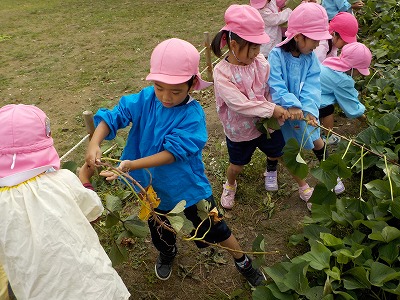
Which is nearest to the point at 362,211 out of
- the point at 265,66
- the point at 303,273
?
the point at 303,273

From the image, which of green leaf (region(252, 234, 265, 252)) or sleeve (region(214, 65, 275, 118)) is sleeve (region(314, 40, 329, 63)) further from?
green leaf (region(252, 234, 265, 252))

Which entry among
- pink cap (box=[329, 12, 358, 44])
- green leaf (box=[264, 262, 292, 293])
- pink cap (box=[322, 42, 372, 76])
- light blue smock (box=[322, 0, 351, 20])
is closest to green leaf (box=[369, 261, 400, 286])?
green leaf (box=[264, 262, 292, 293])

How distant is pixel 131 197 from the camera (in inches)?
138

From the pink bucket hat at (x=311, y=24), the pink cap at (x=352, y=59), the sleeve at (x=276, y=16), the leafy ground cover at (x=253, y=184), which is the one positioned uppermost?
the pink bucket hat at (x=311, y=24)

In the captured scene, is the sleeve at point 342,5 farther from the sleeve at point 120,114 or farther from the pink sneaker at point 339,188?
the sleeve at point 120,114

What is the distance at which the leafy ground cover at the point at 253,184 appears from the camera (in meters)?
2.11

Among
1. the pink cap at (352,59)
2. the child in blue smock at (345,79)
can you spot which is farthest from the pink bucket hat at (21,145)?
the pink cap at (352,59)

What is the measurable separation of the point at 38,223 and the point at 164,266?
4.68 ft

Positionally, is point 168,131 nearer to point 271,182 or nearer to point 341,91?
point 271,182

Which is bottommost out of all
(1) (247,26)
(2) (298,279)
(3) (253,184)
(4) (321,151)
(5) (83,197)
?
(3) (253,184)

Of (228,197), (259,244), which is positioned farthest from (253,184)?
(259,244)

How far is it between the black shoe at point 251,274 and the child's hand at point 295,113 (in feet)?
3.12

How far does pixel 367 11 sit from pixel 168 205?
5.33 m

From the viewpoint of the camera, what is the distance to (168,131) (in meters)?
2.10
